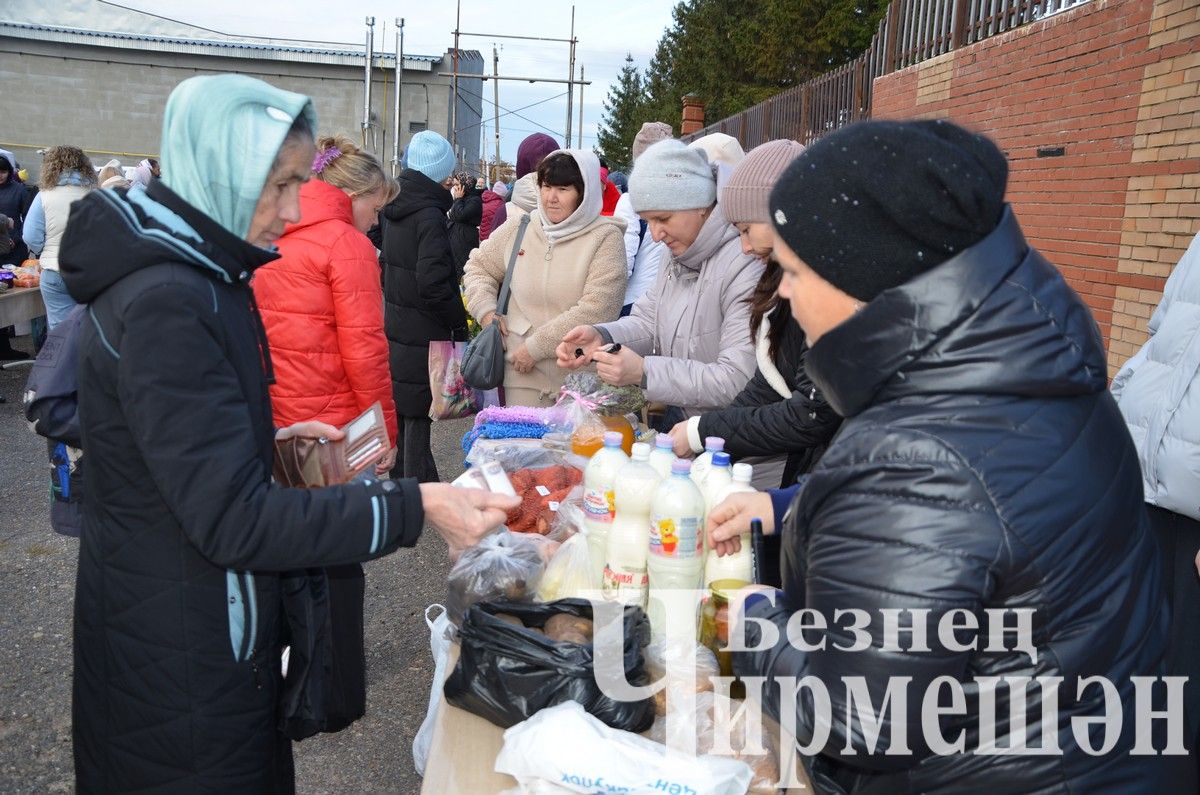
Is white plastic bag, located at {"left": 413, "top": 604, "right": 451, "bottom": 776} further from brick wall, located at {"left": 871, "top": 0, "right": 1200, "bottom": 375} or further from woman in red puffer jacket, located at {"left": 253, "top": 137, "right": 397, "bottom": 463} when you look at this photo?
brick wall, located at {"left": 871, "top": 0, "right": 1200, "bottom": 375}

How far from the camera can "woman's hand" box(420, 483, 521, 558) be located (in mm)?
1710

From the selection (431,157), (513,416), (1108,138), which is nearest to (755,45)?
(1108,138)

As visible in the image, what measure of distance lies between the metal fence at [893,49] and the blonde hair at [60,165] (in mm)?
7421

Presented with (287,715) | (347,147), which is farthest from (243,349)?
(347,147)

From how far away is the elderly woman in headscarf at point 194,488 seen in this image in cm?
143

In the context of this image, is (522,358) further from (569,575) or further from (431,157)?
(569,575)

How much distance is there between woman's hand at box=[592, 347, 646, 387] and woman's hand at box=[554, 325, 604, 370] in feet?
0.98

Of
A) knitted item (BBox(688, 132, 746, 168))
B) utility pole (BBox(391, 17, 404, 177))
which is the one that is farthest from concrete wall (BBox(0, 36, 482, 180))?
knitted item (BBox(688, 132, 746, 168))

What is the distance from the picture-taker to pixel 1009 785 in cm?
118

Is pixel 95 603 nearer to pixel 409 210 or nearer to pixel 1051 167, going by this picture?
pixel 409 210

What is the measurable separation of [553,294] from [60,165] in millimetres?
5913

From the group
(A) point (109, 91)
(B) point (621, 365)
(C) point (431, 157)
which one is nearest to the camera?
(B) point (621, 365)

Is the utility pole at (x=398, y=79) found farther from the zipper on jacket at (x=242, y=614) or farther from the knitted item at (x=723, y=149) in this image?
the zipper on jacket at (x=242, y=614)

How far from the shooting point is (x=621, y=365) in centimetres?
298
